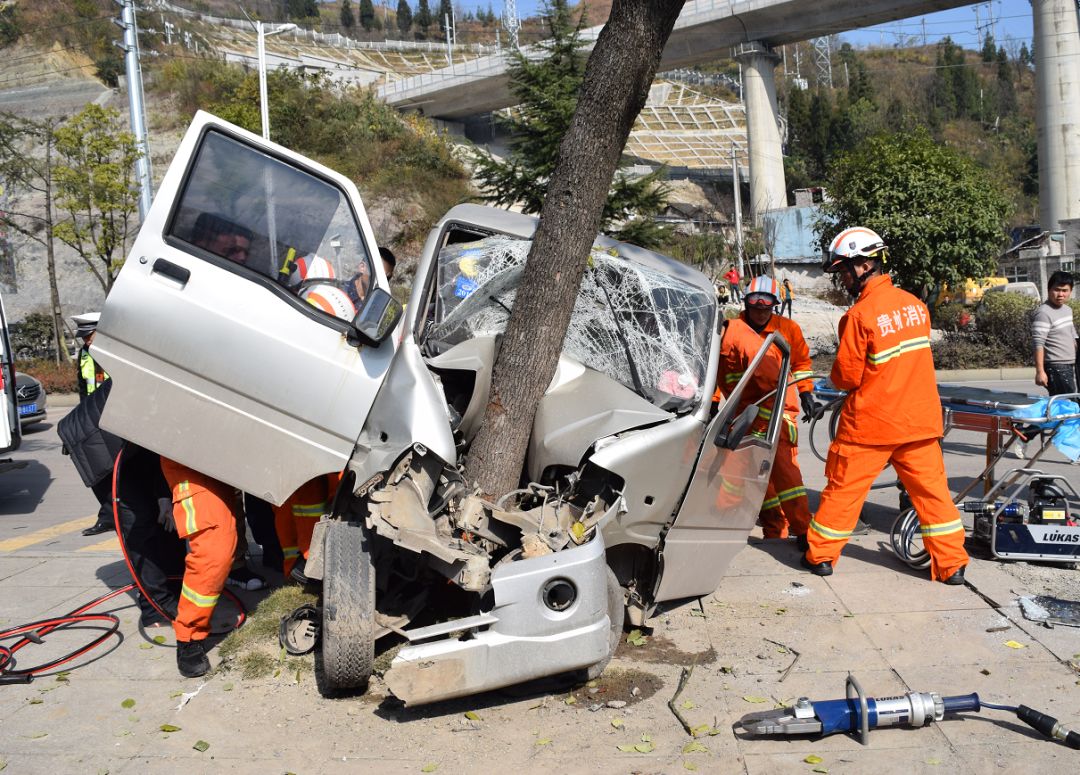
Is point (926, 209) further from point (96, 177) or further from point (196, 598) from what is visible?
point (196, 598)

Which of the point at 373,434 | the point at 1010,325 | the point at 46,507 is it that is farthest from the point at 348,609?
the point at 1010,325

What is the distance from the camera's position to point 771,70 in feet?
131

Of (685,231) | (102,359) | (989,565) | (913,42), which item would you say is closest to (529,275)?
(102,359)

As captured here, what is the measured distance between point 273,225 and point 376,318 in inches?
27.4

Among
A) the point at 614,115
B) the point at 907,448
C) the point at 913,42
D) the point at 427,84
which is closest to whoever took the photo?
the point at 614,115

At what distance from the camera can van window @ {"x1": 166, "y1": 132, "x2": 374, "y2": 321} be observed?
4160mm

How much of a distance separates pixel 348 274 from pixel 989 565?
393cm

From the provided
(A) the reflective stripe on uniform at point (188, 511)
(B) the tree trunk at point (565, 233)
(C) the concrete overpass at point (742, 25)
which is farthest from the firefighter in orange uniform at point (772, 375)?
(C) the concrete overpass at point (742, 25)

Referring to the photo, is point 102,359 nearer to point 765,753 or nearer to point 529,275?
point 529,275

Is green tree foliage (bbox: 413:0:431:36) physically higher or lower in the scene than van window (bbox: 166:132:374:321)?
higher

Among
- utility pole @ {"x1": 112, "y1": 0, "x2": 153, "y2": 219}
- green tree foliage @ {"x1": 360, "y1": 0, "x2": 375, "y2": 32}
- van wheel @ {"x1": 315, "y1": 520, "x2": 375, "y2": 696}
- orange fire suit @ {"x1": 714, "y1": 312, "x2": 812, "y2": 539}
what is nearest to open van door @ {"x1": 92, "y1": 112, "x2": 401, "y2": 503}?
van wheel @ {"x1": 315, "y1": 520, "x2": 375, "y2": 696}

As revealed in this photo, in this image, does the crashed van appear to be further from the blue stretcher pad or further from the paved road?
the paved road

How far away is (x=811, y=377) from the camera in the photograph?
6.15 m

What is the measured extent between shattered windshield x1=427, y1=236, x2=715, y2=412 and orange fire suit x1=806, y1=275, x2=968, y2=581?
0.92 meters
